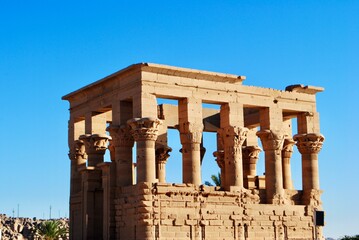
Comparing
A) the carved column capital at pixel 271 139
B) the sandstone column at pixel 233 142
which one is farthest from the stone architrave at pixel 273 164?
the sandstone column at pixel 233 142

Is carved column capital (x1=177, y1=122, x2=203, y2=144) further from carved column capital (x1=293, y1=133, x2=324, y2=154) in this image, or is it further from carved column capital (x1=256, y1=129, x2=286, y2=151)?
carved column capital (x1=293, y1=133, x2=324, y2=154)

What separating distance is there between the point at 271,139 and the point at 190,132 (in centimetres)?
464

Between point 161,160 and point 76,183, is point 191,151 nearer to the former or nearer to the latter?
point 161,160

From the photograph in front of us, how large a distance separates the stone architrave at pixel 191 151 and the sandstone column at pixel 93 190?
Answer: 4.27 m

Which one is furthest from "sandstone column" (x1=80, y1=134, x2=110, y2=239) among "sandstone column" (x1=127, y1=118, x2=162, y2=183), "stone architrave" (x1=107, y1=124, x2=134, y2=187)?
"sandstone column" (x1=127, y1=118, x2=162, y2=183)

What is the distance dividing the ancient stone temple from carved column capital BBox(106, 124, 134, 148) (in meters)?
0.05

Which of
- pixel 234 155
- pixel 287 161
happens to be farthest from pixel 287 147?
pixel 234 155

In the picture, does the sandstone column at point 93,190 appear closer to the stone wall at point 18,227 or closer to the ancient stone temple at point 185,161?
the ancient stone temple at point 185,161

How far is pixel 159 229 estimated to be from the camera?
32.9 meters

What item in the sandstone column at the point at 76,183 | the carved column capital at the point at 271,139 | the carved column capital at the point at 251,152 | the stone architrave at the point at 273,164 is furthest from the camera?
the carved column capital at the point at 251,152

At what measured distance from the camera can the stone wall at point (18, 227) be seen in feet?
327

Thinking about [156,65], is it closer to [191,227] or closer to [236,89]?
[236,89]

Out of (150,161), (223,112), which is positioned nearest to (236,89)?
(223,112)

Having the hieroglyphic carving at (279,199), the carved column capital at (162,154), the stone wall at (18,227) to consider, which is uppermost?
the carved column capital at (162,154)
